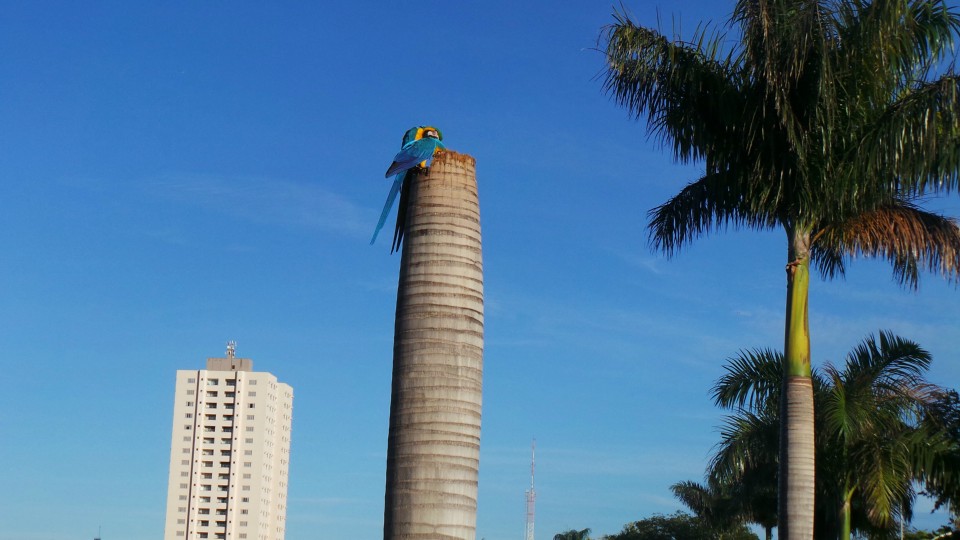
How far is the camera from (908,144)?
13164mm

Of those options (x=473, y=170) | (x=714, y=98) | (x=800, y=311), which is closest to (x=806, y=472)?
Answer: (x=800, y=311)

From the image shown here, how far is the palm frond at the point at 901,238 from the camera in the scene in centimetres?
1533

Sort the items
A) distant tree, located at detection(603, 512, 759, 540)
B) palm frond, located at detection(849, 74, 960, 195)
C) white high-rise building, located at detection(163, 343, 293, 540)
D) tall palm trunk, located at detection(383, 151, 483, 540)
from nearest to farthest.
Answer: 1. tall palm trunk, located at detection(383, 151, 483, 540)
2. palm frond, located at detection(849, 74, 960, 195)
3. distant tree, located at detection(603, 512, 759, 540)
4. white high-rise building, located at detection(163, 343, 293, 540)

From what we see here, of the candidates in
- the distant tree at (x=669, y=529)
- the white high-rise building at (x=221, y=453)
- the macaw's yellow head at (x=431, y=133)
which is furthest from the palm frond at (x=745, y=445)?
the white high-rise building at (x=221, y=453)

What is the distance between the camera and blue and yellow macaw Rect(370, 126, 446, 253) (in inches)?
269

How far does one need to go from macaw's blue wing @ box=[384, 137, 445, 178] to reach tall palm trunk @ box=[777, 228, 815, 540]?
27.2 ft

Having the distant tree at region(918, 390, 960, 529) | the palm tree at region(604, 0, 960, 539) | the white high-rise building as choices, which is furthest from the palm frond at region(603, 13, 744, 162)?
the white high-rise building

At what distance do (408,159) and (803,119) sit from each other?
8.36m

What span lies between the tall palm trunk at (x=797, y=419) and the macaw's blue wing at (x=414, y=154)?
8305 mm

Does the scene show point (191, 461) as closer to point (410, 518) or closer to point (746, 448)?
point (746, 448)

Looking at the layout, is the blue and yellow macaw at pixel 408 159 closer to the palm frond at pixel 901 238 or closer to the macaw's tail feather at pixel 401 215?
the macaw's tail feather at pixel 401 215

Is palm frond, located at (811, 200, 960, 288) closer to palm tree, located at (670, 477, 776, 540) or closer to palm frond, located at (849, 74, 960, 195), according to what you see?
palm frond, located at (849, 74, 960, 195)

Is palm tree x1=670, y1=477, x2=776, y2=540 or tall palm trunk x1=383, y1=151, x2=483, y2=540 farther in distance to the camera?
palm tree x1=670, y1=477, x2=776, y2=540

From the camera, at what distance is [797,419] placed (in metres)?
13.8
